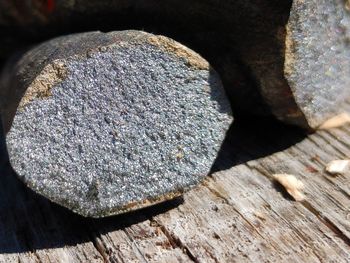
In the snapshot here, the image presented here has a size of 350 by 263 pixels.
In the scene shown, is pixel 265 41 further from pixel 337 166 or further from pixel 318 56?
pixel 337 166

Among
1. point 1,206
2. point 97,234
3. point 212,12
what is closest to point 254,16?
point 212,12

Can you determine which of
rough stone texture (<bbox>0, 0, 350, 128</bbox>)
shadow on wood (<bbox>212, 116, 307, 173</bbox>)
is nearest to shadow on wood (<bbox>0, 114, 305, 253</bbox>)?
shadow on wood (<bbox>212, 116, 307, 173</bbox>)

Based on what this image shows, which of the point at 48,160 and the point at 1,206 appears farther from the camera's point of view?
the point at 1,206

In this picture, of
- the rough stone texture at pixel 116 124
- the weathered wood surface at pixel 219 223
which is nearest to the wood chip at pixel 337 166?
the weathered wood surface at pixel 219 223

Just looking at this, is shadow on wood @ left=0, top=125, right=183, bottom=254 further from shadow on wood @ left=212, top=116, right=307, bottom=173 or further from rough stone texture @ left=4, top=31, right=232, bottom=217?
shadow on wood @ left=212, top=116, right=307, bottom=173

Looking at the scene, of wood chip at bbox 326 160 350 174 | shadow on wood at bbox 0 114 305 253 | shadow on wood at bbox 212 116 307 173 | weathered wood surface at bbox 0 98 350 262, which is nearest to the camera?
weathered wood surface at bbox 0 98 350 262

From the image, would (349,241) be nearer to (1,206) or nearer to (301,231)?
(301,231)
